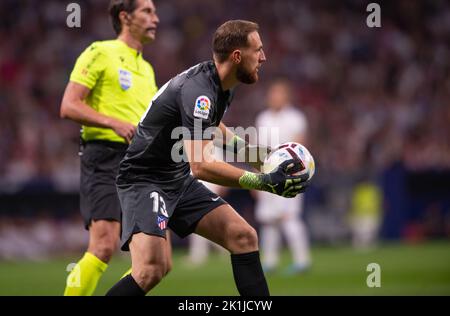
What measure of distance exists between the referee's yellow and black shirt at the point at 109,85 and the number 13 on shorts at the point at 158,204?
1246 millimetres

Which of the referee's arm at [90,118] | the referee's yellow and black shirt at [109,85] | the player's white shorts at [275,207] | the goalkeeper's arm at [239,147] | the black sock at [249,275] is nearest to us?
the black sock at [249,275]

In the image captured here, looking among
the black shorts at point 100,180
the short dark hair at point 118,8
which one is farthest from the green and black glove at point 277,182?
the short dark hair at point 118,8

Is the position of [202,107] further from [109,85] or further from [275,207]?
[275,207]

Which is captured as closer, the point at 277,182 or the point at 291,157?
the point at 277,182

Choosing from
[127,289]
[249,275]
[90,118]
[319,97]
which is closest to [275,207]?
[90,118]

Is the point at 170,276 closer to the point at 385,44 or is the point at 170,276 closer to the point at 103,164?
the point at 103,164

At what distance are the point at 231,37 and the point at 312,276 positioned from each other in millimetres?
5432

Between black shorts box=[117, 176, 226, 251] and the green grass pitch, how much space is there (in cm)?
270

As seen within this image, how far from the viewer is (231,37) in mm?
5602

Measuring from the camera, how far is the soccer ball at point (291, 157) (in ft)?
18.0

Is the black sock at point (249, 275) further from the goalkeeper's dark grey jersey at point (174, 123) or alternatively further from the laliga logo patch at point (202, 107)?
the laliga logo patch at point (202, 107)

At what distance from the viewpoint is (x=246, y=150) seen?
6258mm
